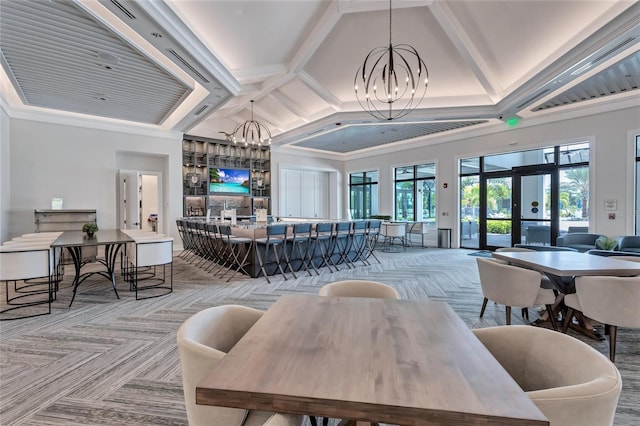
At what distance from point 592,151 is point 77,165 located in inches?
468

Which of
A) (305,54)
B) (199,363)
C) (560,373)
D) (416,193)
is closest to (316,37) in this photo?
(305,54)

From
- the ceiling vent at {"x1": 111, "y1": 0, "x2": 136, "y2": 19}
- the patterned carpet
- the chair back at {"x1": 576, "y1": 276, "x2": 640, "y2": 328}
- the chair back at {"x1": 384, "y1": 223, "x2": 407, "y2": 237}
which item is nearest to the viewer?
the patterned carpet

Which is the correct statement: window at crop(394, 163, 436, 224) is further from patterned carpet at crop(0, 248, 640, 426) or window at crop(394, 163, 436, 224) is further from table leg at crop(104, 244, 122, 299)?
table leg at crop(104, 244, 122, 299)

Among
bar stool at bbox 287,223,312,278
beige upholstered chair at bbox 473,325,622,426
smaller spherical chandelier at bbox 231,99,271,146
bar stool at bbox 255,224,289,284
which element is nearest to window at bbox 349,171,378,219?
smaller spherical chandelier at bbox 231,99,271,146

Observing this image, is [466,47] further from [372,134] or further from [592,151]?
[372,134]

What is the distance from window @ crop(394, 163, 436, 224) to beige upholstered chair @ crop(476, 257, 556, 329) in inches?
287

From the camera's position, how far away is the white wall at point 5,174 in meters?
6.14

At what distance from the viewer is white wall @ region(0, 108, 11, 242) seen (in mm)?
6145

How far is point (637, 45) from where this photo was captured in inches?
175

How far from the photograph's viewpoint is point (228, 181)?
10.1 metres

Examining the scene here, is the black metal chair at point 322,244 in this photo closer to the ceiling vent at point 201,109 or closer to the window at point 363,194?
the ceiling vent at point 201,109

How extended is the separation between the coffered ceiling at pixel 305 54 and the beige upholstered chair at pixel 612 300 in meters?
3.53

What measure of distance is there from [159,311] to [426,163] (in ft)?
29.4

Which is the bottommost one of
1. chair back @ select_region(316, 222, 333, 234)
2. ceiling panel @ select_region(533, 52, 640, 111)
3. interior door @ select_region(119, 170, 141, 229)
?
chair back @ select_region(316, 222, 333, 234)
